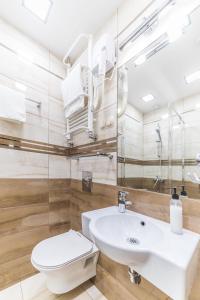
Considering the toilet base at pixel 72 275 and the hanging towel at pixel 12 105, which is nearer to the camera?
the toilet base at pixel 72 275

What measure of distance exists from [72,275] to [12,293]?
23.3 inches

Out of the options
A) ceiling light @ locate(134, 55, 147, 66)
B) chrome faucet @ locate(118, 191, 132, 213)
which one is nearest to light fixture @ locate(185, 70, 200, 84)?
ceiling light @ locate(134, 55, 147, 66)

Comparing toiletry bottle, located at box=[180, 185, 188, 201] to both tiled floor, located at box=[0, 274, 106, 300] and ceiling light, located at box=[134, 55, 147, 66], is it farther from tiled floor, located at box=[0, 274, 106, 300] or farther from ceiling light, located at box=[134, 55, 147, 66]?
tiled floor, located at box=[0, 274, 106, 300]

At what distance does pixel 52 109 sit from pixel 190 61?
4.84ft

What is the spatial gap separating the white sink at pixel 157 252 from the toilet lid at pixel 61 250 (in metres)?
0.43

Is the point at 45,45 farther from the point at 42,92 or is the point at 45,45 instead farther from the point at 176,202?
the point at 176,202

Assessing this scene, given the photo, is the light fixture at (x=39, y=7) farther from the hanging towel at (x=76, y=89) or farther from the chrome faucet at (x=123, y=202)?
the chrome faucet at (x=123, y=202)

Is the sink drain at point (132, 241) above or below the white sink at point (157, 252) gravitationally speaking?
below

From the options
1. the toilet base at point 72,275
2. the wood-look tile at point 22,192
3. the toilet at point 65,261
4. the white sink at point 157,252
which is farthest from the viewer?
the wood-look tile at point 22,192

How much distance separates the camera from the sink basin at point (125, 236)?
2.15ft

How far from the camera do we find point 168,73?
3.51ft

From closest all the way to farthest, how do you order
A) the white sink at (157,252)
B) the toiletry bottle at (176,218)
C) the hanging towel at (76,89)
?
the white sink at (157,252) → the toiletry bottle at (176,218) → the hanging towel at (76,89)

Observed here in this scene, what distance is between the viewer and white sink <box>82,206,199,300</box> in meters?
0.56

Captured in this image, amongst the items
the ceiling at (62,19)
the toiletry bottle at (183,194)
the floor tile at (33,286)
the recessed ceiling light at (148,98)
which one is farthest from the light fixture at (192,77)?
the floor tile at (33,286)
